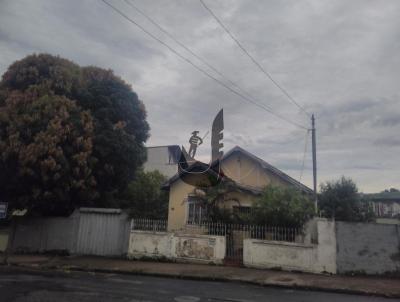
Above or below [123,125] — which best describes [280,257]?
below

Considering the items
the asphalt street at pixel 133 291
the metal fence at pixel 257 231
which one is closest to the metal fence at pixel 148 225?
the metal fence at pixel 257 231

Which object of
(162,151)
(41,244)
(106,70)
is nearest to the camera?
(41,244)

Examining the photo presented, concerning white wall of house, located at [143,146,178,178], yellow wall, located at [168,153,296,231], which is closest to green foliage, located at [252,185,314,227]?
yellow wall, located at [168,153,296,231]

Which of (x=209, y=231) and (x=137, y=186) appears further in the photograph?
(x=137, y=186)

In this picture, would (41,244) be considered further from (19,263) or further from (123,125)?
(123,125)

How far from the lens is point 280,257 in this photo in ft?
36.8

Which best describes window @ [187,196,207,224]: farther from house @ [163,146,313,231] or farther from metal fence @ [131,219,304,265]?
metal fence @ [131,219,304,265]

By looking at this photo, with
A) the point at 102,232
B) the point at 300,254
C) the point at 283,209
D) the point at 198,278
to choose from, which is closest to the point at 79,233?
the point at 102,232

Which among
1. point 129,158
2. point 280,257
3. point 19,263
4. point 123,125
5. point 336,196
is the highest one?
point 123,125

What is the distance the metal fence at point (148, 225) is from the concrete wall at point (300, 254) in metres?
3.79

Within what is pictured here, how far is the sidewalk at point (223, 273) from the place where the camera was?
342 inches

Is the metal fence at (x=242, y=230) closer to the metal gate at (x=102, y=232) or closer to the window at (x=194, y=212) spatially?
the metal gate at (x=102, y=232)

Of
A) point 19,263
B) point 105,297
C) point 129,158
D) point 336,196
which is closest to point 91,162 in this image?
point 129,158

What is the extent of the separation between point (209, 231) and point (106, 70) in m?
10.1
